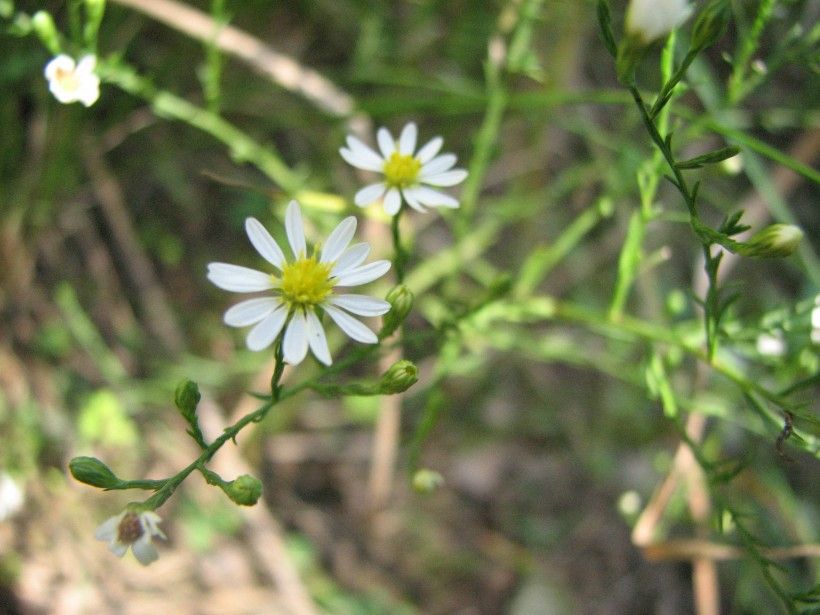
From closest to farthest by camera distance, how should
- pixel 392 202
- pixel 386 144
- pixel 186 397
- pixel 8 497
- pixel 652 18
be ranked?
pixel 652 18
pixel 186 397
pixel 392 202
pixel 386 144
pixel 8 497

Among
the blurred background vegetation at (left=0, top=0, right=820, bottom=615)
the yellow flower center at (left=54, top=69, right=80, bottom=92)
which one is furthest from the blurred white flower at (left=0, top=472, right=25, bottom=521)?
the yellow flower center at (left=54, top=69, right=80, bottom=92)

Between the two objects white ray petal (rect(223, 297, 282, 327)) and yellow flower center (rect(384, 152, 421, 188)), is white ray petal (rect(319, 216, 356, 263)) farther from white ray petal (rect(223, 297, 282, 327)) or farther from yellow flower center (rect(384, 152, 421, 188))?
yellow flower center (rect(384, 152, 421, 188))

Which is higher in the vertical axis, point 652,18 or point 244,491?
point 652,18

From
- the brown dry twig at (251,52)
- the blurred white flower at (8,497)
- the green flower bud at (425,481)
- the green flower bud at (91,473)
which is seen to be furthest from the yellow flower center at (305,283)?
the blurred white flower at (8,497)

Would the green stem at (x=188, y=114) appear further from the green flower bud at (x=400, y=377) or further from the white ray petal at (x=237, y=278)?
the green flower bud at (x=400, y=377)

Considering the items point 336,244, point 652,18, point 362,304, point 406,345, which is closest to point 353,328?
point 362,304

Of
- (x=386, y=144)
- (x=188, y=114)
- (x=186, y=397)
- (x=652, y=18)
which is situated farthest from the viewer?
(x=188, y=114)

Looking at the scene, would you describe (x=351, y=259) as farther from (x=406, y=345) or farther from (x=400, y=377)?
(x=406, y=345)

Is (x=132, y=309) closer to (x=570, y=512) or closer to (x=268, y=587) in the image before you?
(x=268, y=587)
